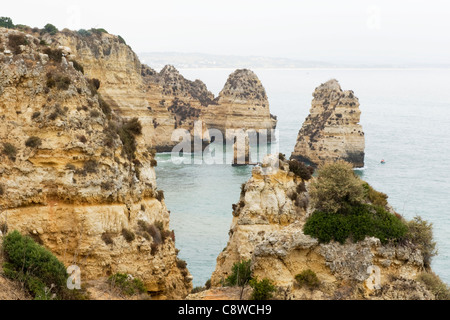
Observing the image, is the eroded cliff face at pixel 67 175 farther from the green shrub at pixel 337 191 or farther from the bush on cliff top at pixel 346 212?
the bush on cliff top at pixel 346 212

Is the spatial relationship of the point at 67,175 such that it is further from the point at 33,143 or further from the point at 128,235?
the point at 128,235

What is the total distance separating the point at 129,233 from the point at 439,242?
93.3 feet

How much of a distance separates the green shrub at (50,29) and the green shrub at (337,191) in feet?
169

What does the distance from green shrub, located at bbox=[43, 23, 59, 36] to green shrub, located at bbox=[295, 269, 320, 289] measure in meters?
53.2

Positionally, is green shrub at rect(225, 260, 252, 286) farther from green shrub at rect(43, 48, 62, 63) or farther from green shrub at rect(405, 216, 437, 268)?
green shrub at rect(43, 48, 62, 63)

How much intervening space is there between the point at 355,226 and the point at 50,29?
182 ft

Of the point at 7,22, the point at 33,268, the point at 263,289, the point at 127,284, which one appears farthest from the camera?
the point at 7,22

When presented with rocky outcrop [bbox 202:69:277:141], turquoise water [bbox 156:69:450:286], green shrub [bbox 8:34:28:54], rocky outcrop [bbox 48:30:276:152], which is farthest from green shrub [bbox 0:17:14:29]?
rocky outcrop [bbox 202:69:277:141]

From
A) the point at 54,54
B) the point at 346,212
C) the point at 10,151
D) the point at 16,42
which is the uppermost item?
the point at 16,42

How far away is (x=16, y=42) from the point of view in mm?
20641

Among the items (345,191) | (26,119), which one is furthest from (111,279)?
(345,191)

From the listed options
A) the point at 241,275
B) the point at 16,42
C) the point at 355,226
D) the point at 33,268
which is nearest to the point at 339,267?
the point at 355,226

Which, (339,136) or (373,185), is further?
(339,136)
